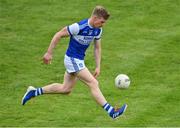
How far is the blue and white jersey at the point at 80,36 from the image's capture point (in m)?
14.4

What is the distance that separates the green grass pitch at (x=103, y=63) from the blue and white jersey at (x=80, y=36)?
1.76 m

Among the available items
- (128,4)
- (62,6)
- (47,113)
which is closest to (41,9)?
(62,6)

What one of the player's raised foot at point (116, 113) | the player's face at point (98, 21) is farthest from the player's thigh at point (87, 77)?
the player's face at point (98, 21)

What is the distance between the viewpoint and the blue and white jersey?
47.2 feet

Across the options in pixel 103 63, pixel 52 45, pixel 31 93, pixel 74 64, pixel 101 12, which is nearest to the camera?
pixel 101 12

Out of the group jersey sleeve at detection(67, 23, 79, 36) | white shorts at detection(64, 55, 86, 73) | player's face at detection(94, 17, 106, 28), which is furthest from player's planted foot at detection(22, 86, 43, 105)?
player's face at detection(94, 17, 106, 28)

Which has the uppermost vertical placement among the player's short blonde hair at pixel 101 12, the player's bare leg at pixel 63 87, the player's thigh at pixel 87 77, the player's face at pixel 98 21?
the player's short blonde hair at pixel 101 12

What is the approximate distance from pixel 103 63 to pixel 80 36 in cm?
579

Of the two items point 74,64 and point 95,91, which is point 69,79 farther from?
point 95,91

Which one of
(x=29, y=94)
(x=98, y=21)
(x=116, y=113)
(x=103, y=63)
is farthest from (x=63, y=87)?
(x=103, y=63)

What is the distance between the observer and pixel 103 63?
20219mm

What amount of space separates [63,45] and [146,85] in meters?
4.70

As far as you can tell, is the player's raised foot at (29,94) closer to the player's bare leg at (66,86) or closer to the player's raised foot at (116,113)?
the player's bare leg at (66,86)

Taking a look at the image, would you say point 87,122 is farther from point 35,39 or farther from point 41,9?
point 41,9
